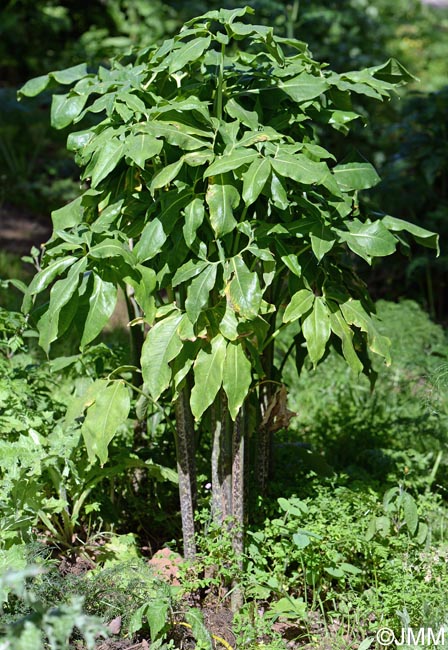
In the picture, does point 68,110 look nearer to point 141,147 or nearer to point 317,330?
point 141,147

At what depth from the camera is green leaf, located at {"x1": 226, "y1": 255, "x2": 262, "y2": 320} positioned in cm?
250

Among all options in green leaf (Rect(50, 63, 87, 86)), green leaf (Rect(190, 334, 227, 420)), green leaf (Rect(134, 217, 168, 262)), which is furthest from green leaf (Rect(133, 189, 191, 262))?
green leaf (Rect(50, 63, 87, 86))

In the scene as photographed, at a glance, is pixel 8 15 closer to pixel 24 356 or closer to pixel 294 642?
pixel 24 356

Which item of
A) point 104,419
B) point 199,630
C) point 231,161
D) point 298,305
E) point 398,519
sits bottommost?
point 398,519

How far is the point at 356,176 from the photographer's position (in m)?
2.92

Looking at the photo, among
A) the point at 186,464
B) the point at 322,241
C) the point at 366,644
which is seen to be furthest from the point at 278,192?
the point at 366,644

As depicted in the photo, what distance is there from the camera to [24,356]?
3.50 metres

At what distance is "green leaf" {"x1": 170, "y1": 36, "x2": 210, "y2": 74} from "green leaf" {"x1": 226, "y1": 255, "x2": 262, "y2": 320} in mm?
631

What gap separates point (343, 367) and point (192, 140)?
8.64 feet

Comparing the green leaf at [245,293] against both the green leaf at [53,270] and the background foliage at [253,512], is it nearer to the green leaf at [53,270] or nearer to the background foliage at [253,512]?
the green leaf at [53,270]

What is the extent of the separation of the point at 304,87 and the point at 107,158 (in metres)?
0.68

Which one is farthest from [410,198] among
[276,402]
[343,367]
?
[276,402]

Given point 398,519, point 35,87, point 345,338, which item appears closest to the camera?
point 345,338

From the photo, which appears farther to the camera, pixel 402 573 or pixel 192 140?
pixel 402 573
